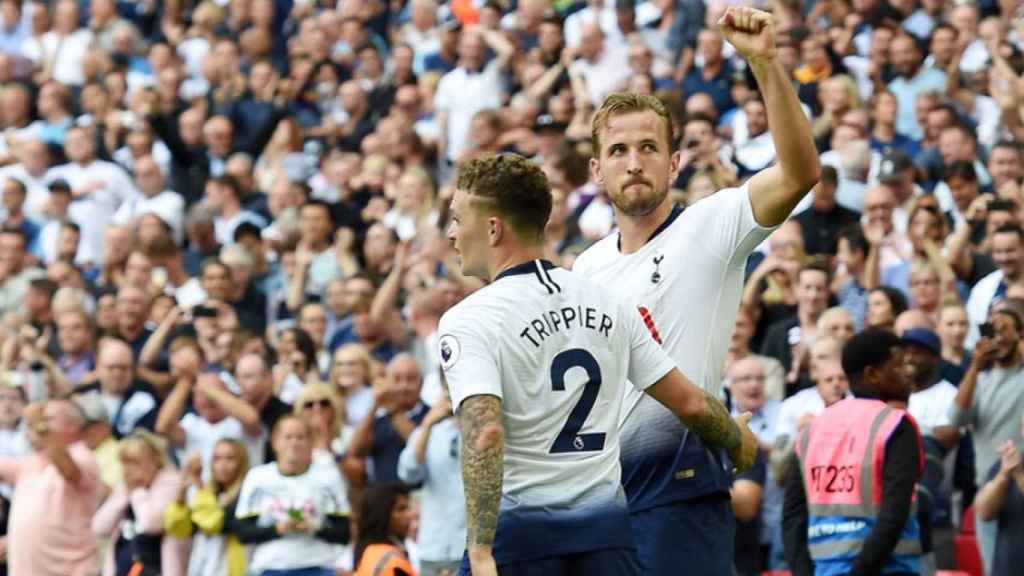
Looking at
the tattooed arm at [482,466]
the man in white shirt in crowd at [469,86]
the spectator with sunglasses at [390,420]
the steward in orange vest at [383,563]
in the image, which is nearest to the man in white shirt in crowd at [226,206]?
the man in white shirt in crowd at [469,86]

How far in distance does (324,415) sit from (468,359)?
677cm

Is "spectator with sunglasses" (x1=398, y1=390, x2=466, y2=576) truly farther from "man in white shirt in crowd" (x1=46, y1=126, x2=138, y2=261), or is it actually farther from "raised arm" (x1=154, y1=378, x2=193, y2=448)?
"man in white shirt in crowd" (x1=46, y1=126, x2=138, y2=261)

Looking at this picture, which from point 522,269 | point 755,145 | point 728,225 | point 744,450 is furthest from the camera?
point 755,145

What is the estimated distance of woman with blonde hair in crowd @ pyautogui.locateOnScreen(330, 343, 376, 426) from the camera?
13094mm

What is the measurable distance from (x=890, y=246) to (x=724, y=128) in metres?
3.14

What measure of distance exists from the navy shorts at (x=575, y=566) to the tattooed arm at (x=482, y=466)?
16cm

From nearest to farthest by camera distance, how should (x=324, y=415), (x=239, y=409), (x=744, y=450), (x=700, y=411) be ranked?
(x=700, y=411) → (x=744, y=450) → (x=324, y=415) → (x=239, y=409)

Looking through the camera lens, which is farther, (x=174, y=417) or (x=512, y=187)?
(x=174, y=417)

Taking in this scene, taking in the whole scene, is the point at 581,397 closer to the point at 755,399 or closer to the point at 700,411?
the point at 700,411

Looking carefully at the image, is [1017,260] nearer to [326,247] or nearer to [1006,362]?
[1006,362]

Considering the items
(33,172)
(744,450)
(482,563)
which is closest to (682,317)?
(744,450)

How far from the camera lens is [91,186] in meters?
18.7

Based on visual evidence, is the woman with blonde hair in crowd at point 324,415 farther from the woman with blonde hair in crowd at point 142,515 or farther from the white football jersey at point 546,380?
the white football jersey at point 546,380

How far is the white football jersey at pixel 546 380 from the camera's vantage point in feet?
18.7
